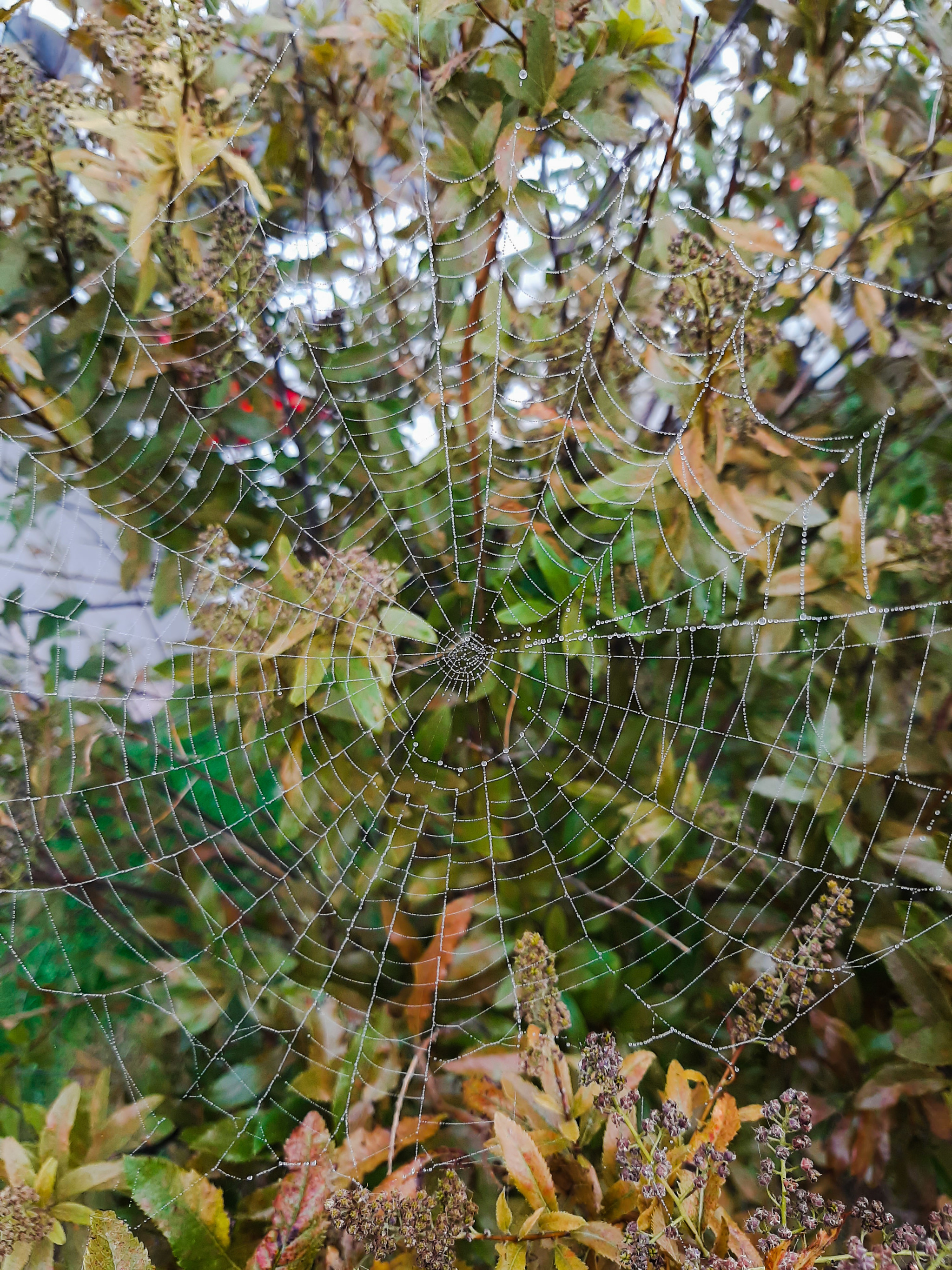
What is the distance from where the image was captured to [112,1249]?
0.53 metres

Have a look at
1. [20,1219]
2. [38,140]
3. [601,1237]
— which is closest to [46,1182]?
[20,1219]

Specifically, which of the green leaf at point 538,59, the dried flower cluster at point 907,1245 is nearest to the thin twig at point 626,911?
the dried flower cluster at point 907,1245

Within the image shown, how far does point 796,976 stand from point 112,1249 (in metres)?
0.57

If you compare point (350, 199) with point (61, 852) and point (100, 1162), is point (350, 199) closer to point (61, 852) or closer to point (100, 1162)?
point (61, 852)

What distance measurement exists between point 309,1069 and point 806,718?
1.79 feet

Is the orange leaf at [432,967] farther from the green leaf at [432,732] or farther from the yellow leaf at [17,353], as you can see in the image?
the yellow leaf at [17,353]

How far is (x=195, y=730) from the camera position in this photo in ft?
2.25

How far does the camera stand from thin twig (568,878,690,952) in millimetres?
688

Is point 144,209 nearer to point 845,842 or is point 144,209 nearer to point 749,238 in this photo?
point 749,238

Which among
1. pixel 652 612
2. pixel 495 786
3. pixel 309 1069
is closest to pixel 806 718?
pixel 652 612

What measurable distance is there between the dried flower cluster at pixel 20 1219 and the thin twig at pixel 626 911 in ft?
1.63

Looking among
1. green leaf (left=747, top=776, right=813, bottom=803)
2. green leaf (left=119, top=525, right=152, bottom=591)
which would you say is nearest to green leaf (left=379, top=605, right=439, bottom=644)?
green leaf (left=119, top=525, right=152, bottom=591)

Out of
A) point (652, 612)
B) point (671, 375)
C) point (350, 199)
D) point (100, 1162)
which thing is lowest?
point (100, 1162)

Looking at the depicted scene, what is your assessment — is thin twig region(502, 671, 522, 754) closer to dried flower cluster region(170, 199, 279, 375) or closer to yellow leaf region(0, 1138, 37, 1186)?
dried flower cluster region(170, 199, 279, 375)
